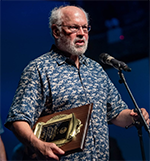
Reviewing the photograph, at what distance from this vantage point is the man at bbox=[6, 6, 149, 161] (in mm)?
1556

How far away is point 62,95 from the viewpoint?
1669mm

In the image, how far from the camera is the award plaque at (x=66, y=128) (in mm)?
1334

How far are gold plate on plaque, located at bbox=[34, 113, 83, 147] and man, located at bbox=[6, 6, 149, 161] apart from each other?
0.26 feet

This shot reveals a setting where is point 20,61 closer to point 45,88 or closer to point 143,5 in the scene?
point 45,88

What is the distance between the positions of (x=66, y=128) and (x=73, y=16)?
90 cm

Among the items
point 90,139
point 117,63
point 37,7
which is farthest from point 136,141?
point 37,7

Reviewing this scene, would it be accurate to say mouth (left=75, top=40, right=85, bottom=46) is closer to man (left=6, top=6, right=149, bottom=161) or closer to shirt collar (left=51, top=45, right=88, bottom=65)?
Result: man (left=6, top=6, right=149, bottom=161)

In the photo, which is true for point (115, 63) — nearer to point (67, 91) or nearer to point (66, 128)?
point (67, 91)

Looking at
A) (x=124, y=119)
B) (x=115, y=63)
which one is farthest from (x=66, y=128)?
(x=124, y=119)

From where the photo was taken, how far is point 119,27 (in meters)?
3.38

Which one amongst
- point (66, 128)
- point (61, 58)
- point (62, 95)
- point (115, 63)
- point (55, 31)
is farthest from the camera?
Answer: point (55, 31)

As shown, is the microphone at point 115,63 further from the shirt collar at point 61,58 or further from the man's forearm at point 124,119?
the man's forearm at point 124,119

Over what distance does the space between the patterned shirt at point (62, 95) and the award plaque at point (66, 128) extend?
10cm

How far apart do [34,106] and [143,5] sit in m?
2.36
